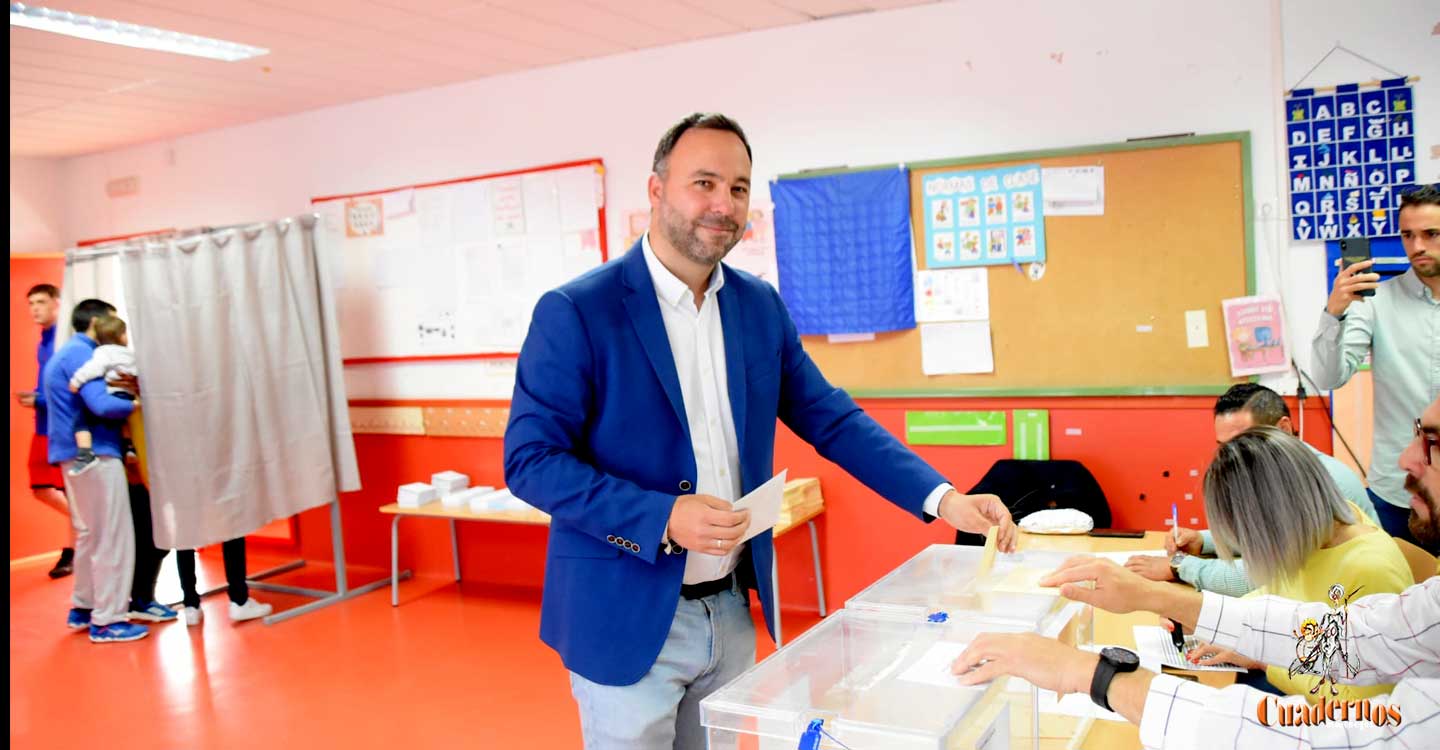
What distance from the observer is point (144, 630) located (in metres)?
5.27

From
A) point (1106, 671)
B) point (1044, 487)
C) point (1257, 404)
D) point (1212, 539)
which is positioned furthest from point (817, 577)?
point (1106, 671)

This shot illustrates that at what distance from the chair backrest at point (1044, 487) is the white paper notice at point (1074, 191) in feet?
3.42

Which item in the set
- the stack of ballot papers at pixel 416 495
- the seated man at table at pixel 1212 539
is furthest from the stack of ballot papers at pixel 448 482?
the seated man at table at pixel 1212 539

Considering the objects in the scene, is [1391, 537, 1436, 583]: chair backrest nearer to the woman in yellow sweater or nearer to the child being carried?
the woman in yellow sweater

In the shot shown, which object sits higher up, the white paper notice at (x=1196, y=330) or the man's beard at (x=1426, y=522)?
the white paper notice at (x=1196, y=330)

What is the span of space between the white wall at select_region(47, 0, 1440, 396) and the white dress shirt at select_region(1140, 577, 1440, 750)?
2.43m

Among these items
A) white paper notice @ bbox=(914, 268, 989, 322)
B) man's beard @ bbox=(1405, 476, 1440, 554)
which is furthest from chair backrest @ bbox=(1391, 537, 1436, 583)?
white paper notice @ bbox=(914, 268, 989, 322)

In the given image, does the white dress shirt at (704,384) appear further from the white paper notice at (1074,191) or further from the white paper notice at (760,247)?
the white paper notice at (760,247)

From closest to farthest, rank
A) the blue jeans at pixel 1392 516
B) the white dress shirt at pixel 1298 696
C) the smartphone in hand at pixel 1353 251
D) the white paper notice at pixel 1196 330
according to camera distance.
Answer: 1. the white dress shirt at pixel 1298 696
2. the blue jeans at pixel 1392 516
3. the smartphone in hand at pixel 1353 251
4. the white paper notice at pixel 1196 330

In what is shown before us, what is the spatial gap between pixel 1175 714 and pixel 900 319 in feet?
10.6

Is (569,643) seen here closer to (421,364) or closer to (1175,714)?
(1175,714)

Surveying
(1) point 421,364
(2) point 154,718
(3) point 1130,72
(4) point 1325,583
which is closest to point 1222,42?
(3) point 1130,72

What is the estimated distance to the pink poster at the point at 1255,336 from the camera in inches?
155

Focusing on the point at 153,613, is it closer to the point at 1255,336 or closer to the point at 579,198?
the point at 579,198
